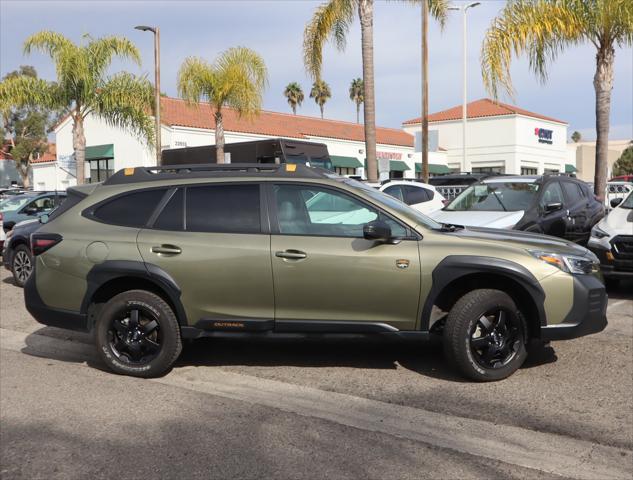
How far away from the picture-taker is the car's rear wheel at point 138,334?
5367mm

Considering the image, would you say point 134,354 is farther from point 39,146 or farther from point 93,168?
point 39,146

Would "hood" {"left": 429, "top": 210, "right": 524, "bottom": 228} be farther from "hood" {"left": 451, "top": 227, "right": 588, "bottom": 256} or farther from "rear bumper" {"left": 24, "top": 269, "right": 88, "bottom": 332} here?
"rear bumper" {"left": 24, "top": 269, "right": 88, "bottom": 332}

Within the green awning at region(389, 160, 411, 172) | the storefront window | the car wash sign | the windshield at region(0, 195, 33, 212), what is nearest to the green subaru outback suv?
the windshield at region(0, 195, 33, 212)

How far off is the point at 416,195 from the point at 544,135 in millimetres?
46453

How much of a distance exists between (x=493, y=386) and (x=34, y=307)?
396cm

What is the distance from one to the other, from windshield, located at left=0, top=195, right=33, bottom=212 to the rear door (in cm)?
1010

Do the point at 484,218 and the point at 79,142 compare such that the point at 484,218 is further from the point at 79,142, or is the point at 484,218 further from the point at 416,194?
the point at 79,142

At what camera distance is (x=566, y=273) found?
519 centimetres

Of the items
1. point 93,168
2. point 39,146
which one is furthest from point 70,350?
point 39,146

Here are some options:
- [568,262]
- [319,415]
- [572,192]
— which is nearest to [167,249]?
[319,415]

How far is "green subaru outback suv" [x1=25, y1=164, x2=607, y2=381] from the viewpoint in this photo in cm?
513

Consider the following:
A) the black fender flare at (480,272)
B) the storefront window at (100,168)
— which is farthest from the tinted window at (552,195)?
the storefront window at (100,168)

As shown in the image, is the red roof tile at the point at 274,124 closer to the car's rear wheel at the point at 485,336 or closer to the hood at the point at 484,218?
the hood at the point at 484,218

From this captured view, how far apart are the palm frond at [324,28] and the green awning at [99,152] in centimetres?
2349
